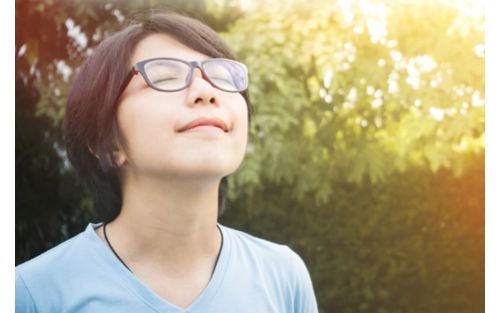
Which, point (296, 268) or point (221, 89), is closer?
point (221, 89)

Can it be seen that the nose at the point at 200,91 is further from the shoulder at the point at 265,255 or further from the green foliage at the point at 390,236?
the green foliage at the point at 390,236

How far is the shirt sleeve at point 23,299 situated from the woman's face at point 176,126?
1.00 ft

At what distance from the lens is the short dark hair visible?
1.39m

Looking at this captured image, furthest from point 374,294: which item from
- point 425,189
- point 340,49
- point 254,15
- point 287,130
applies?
point 254,15

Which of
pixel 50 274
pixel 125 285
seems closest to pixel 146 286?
pixel 125 285

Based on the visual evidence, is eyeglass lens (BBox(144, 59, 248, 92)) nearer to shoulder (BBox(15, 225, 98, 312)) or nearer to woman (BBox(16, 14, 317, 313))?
woman (BBox(16, 14, 317, 313))

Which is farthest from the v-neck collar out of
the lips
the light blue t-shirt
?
the lips

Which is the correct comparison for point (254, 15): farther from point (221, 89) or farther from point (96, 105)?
point (96, 105)

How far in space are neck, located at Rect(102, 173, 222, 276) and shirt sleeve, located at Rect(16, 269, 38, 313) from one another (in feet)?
0.61

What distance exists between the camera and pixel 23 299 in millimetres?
1337

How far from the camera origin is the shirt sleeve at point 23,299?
1.32m

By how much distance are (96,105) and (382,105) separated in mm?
750

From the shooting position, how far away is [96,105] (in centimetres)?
Result: 140

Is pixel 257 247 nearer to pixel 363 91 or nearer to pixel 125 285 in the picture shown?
pixel 125 285
